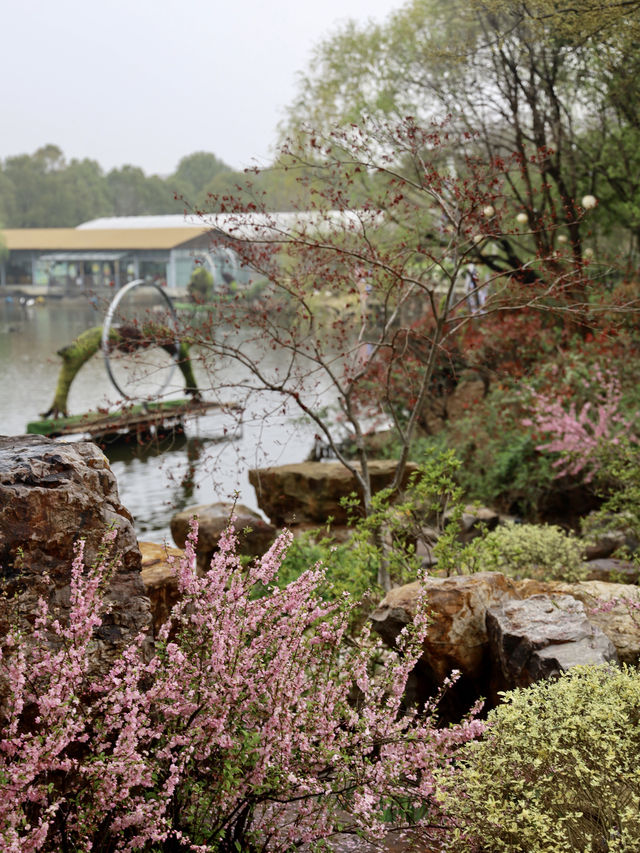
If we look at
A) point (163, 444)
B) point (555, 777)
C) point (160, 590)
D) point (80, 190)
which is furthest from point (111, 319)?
point (80, 190)

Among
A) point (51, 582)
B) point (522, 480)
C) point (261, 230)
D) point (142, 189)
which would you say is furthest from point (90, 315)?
point (51, 582)

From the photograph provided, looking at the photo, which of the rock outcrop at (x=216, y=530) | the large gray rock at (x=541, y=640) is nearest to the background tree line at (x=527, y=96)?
the rock outcrop at (x=216, y=530)

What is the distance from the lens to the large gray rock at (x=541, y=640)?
3.11 metres

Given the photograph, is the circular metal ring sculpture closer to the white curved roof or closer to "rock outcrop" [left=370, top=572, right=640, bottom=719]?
"rock outcrop" [left=370, top=572, right=640, bottom=719]

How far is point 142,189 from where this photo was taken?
1684 inches

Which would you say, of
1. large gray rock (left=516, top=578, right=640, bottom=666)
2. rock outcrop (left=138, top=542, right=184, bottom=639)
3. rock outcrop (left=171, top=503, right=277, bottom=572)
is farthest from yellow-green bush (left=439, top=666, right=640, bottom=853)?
rock outcrop (left=171, top=503, right=277, bottom=572)

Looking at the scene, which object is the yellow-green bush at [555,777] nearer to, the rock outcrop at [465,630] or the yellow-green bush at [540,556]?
the rock outcrop at [465,630]

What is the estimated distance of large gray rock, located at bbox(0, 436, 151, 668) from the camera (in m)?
2.36

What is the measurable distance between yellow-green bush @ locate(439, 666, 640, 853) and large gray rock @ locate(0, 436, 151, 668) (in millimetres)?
997

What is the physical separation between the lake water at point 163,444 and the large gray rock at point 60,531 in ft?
0.91

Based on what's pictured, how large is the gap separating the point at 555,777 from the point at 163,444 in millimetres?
14412

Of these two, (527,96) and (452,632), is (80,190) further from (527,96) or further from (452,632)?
(452,632)

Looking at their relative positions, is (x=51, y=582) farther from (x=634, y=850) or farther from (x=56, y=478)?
(x=634, y=850)

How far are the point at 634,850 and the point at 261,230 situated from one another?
12.1 feet
